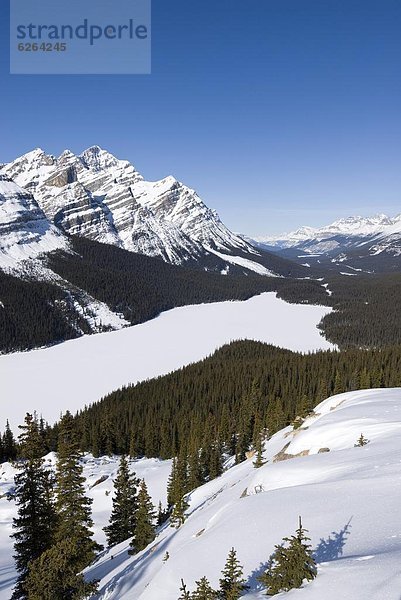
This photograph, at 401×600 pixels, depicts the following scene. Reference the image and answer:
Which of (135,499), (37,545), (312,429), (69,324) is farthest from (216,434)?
(69,324)

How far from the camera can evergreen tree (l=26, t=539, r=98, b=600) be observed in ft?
53.2


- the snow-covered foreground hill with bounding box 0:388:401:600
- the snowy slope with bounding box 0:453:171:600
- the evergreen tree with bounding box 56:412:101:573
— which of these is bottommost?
the snowy slope with bounding box 0:453:171:600

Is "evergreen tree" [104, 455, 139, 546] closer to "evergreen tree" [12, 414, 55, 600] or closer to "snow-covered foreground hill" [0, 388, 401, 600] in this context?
"snow-covered foreground hill" [0, 388, 401, 600]

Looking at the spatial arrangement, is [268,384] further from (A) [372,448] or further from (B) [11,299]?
(B) [11,299]

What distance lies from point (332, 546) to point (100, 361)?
443ft

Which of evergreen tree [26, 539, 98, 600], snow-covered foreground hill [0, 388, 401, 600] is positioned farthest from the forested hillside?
evergreen tree [26, 539, 98, 600]

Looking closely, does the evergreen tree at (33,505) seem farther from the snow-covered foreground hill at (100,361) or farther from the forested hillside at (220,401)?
the snow-covered foreground hill at (100,361)

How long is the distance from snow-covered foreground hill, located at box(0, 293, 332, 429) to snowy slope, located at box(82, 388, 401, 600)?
84.1 metres

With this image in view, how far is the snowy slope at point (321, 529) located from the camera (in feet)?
29.7

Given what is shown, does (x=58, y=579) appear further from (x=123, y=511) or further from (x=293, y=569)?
(x=123, y=511)

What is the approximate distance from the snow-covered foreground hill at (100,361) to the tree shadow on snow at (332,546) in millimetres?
91363

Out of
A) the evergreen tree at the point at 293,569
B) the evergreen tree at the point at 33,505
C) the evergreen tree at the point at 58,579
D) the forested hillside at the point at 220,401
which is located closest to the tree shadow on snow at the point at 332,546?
the evergreen tree at the point at 293,569

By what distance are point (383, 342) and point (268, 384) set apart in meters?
106

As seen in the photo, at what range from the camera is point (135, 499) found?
37.2 metres
